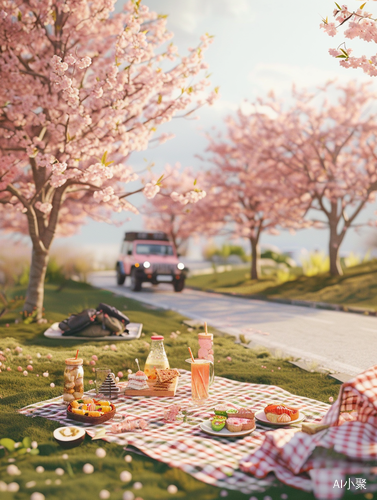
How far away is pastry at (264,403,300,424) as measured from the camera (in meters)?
4.22

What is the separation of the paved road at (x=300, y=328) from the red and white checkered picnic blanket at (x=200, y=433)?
1.70 meters

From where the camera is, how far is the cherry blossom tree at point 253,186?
72.9 feet

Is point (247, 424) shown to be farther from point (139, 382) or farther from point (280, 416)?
point (139, 382)

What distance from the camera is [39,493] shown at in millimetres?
2947

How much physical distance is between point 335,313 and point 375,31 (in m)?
8.38

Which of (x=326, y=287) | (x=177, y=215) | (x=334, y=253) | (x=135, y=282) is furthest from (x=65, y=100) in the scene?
(x=177, y=215)

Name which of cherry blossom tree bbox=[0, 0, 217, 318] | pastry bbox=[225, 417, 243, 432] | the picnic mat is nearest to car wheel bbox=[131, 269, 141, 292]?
cherry blossom tree bbox=[0, 0, 217, 318]

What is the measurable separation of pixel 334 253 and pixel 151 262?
8025mm

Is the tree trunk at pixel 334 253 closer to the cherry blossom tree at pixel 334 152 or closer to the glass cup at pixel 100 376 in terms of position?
the cherry blossom tree at pixel 334 152

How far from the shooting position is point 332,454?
3273mm

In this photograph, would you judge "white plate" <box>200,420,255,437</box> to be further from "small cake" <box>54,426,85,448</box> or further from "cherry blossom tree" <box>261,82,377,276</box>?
"cherry blossom tree" <box>261,82,377,276</box>

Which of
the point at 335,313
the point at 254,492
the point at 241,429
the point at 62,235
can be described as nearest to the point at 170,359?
the point at 241,429

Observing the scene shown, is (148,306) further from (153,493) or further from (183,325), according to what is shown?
(153,493)

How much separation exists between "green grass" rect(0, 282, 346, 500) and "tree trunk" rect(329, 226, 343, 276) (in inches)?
404
